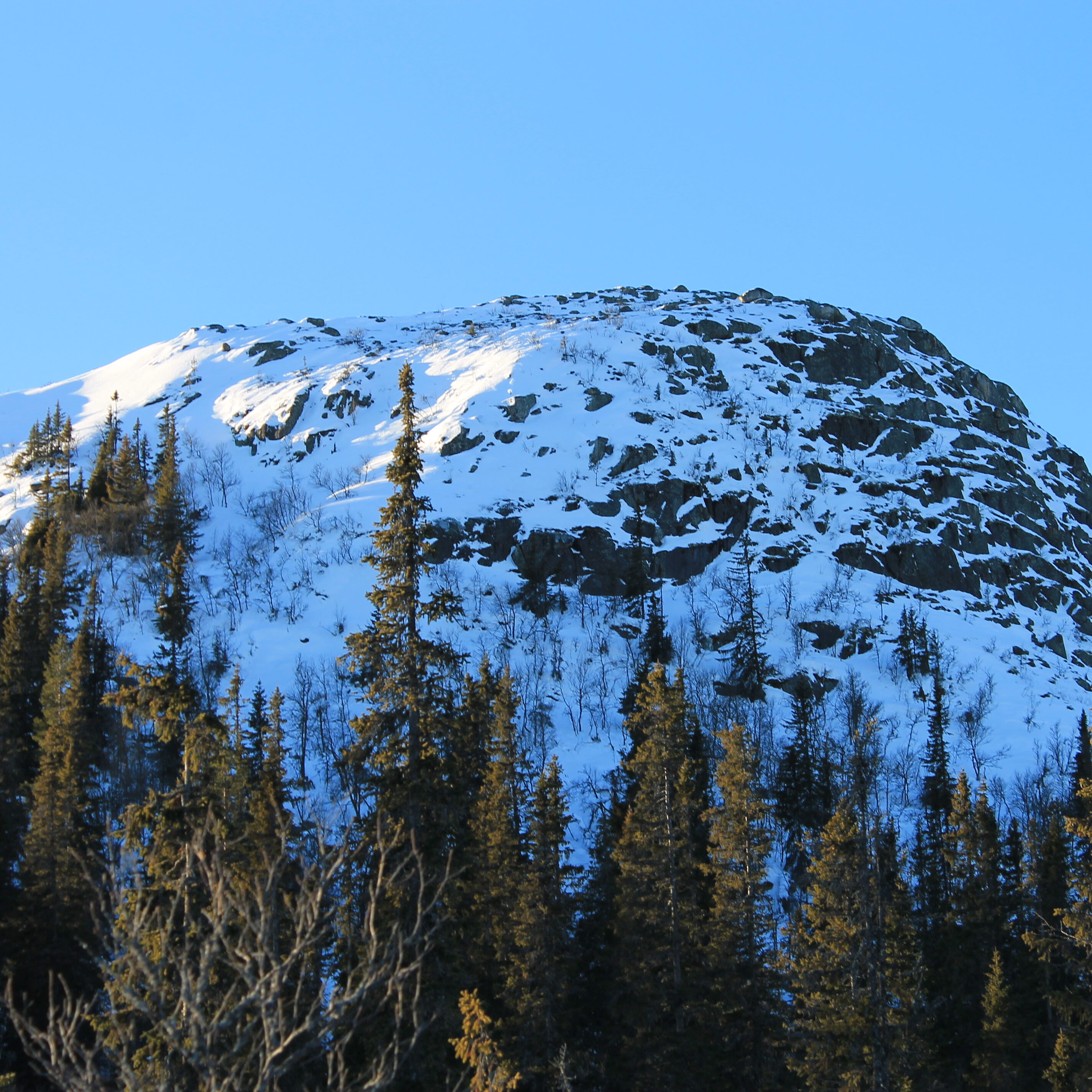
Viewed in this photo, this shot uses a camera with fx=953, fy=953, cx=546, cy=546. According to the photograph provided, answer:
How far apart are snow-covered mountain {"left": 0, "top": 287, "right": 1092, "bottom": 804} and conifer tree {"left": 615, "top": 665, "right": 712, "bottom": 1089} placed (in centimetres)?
3115

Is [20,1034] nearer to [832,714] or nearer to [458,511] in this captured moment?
[832,714]

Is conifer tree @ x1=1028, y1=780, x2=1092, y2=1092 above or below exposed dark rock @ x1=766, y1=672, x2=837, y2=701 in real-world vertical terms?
below

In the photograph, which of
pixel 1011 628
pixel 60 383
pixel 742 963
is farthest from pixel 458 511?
pixel 60 383

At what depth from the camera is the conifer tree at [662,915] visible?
95.4ft

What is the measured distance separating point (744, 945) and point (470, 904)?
8928mm

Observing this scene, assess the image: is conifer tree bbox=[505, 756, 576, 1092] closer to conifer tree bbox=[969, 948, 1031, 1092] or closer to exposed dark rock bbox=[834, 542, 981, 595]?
conifer tree bbox=[969, 948, 1031, 1092]

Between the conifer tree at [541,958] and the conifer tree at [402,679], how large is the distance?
31.8 feet

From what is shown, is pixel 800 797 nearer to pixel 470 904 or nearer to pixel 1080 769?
pixel 1080 769

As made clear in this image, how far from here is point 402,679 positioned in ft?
67.8

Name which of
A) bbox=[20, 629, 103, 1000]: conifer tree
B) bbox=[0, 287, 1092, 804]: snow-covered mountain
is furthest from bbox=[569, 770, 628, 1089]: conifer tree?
bbox=[0, 287, 1092, 804]: snow-covered mountain

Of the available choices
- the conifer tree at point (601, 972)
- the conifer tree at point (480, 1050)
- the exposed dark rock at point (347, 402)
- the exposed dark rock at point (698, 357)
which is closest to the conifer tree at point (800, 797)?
the conifer tree at point (601, 972)

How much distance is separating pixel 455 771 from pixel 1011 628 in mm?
79579

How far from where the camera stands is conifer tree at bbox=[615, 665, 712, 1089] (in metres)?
29.1

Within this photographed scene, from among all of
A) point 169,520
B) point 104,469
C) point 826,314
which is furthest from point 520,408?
point 826,314
